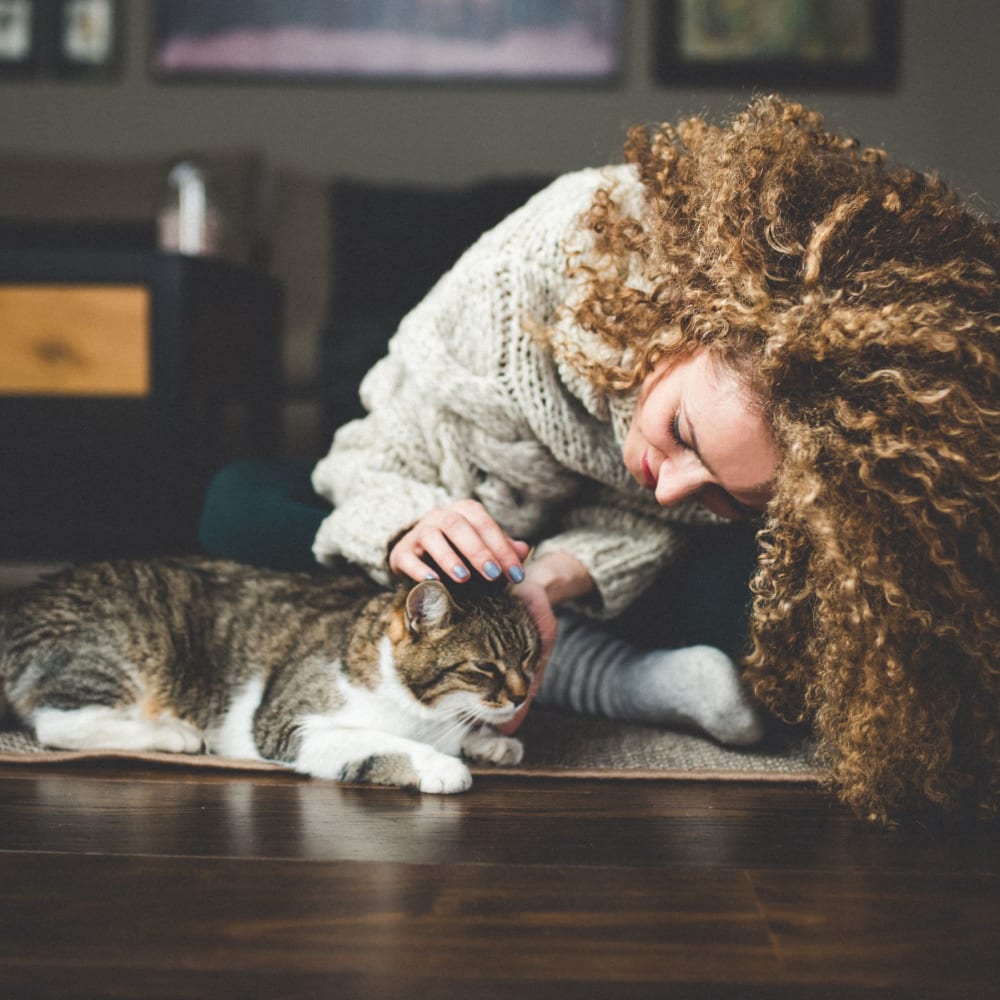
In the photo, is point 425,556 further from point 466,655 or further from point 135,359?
point 135,359

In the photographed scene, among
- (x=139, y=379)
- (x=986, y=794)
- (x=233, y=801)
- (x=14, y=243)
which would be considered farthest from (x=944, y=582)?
(x=14, y=243)

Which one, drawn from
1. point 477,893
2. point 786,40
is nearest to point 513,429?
point 477,893

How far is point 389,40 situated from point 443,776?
2.65 metres

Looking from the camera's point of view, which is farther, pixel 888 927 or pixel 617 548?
pixel 617 548

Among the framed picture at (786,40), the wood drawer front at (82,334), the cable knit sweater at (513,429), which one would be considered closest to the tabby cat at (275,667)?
the cable knit sweater at (513,429)

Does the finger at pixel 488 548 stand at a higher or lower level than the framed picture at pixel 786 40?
lower

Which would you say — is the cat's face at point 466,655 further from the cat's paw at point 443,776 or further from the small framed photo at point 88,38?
the small framed photo at point 88,38

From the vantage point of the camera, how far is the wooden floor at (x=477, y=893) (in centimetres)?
75

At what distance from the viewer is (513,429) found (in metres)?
1.35

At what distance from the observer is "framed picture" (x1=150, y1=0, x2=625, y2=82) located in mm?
3150

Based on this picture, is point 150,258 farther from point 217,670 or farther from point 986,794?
point 986,794

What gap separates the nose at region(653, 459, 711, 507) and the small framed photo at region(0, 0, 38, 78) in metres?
2.94

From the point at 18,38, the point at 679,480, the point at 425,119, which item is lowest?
the point at 679,480

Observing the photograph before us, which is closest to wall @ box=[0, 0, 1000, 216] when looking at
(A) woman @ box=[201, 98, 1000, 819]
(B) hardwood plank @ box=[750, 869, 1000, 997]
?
(A) woman @ box=[201, 98, 1000, 819]
